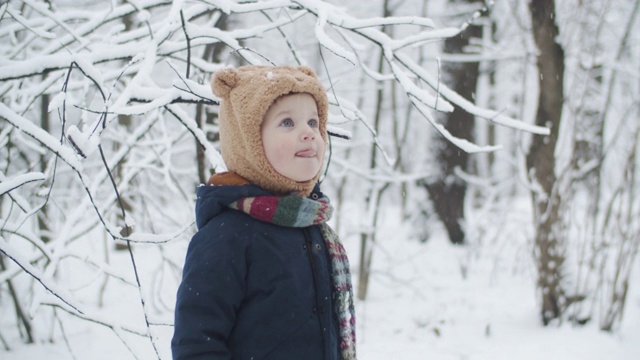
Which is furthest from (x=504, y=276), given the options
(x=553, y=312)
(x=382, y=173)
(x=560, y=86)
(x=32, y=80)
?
(x=32, y=80)

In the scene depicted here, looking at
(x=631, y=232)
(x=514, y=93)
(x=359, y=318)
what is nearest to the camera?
(x=631, y=232)

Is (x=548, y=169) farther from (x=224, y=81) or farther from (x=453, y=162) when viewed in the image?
(x=453, y=162)

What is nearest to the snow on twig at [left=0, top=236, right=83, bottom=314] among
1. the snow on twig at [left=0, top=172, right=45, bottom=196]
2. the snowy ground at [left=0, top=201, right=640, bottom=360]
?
the snow on twig at [left=0, top=172, right=45, bottom=196]

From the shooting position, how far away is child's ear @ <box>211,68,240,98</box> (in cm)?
134

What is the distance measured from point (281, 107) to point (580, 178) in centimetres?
357

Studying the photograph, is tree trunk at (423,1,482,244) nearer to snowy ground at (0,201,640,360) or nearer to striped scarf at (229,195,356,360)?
snowy ground at (0,201,640,360)

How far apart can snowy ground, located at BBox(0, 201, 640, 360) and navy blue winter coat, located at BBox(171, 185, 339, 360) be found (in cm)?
97

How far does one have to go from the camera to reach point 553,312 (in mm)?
4078

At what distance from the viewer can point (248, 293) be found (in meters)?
1.26

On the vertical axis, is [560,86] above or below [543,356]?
above

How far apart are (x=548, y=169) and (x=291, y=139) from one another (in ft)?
11.7

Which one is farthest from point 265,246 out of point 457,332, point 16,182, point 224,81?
point 457,332

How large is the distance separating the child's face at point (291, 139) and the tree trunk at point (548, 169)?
3.28 metres

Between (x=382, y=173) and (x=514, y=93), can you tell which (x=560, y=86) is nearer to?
(x=382, y=173)
